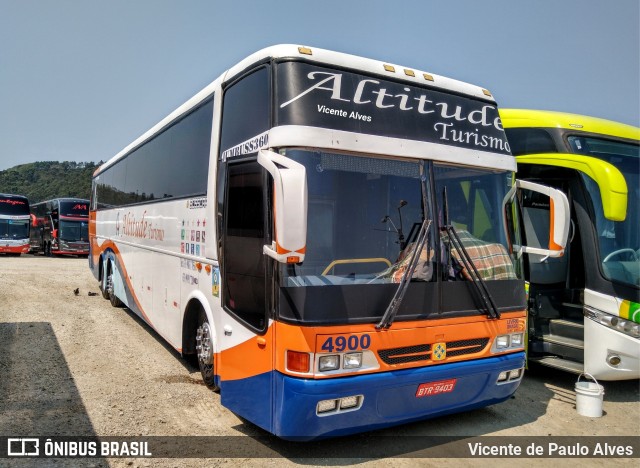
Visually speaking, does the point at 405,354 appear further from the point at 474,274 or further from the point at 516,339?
the point at 516,339

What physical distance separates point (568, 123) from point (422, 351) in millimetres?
4187

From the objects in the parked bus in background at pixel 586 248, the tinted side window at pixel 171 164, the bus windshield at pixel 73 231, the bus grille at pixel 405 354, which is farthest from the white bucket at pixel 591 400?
the bus windshield at pixel 73 231

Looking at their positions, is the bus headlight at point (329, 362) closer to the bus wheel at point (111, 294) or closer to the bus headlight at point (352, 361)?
the bus headlight at point (352, 361)

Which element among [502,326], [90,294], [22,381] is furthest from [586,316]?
[90,294]

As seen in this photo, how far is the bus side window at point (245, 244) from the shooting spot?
164 inches

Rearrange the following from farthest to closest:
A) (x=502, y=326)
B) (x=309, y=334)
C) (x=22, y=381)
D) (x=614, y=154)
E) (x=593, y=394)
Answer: (x=614, y=154), (x=22, y=381), (x=593, y=394), (x=502, y=326), (x=309, y=334)

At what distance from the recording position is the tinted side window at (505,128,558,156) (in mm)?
6734

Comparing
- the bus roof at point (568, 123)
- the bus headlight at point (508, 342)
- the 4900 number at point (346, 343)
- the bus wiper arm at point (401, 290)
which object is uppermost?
the bus roof at point (568, 123)

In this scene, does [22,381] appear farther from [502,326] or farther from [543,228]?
[543,228]

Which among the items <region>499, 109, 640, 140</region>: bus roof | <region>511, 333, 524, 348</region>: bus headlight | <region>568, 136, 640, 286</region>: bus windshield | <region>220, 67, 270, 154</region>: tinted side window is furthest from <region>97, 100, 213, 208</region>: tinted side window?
<region>568, 136, 640, 286</region>: bus windshield

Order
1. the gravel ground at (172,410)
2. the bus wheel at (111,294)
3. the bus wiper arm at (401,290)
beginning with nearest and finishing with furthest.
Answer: the bus wiper arm at (401,290), the gravel ground at (172,410), the bus wheel at (111,294)

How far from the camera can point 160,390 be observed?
593cm

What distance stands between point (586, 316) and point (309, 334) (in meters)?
4.09

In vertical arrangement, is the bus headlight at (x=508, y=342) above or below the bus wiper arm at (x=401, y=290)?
below
